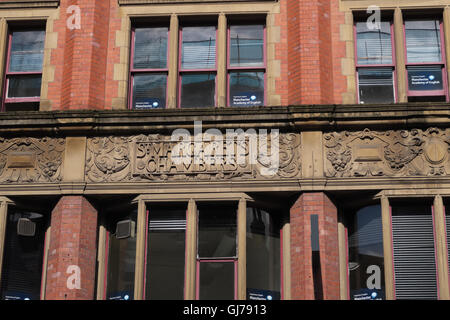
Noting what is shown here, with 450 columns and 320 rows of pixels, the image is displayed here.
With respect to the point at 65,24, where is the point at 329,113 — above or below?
below

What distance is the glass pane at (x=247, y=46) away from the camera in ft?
59.8

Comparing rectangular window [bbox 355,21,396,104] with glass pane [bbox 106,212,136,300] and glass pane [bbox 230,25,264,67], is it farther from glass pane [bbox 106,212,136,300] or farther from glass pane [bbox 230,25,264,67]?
glass pane [bbox 106,212,136,300]

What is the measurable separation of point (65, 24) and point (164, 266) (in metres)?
6.00

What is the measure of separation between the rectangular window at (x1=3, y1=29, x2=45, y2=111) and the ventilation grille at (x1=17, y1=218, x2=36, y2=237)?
2562 mm

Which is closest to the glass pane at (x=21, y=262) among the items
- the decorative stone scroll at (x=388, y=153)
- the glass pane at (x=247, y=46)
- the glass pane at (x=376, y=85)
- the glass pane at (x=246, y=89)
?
the glass pane at (x=246, y=89)

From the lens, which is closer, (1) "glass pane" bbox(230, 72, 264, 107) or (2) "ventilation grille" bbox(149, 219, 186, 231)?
(2) "ventilation grille" bbox(149, 219, 186, 231)

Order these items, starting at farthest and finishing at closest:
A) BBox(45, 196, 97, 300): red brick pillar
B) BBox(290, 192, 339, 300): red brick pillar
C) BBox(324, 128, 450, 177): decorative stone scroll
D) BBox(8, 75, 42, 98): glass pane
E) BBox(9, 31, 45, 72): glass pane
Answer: BBox(9, 31, 45, 72): glass pane → BBox(8, 75, 42, 98): glass pane → BBox(324, 128, 450, 177): decorative stone scroll → BBox(45, 196, 97, 300): red brick pillar → BBox(290, 192, 339, 300): red brick pillar

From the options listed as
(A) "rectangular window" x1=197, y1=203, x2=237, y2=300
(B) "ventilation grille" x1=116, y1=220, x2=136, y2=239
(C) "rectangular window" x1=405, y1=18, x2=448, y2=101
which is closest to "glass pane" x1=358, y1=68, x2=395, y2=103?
(C) "rectangular window" x1=405, y1=18, x2=448, y2=101

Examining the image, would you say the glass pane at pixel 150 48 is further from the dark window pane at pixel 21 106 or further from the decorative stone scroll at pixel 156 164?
the dark window pane at pixel 21 106

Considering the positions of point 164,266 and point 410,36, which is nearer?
point 164,266

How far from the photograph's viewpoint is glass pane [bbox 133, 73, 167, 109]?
59.1ft

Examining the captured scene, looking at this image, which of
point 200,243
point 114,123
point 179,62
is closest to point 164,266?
point 200,243

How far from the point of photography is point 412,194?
54.1ft

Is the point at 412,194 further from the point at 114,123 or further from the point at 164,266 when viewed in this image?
the point at 114,123
